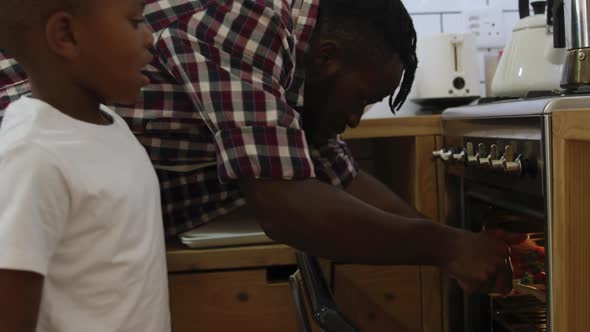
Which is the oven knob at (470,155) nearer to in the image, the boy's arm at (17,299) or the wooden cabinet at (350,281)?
the wooden cabinet at (350,281)

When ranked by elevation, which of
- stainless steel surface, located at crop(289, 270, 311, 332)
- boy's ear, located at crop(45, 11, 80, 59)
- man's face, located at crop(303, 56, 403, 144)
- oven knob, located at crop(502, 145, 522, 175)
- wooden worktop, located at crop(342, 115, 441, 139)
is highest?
boy's ear, located at crop(45, 11, 80, 59)

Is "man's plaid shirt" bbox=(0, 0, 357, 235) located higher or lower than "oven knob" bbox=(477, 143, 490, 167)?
higher

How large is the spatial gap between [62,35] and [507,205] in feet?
2.05

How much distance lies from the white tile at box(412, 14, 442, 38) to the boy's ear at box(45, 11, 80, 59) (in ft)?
4.32

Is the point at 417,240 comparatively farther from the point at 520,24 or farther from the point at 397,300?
the point at 520,24

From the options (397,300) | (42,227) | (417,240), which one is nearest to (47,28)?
(42,227)

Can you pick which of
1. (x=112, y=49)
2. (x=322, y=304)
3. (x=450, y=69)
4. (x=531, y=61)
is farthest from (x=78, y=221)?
(x=450, y=69)

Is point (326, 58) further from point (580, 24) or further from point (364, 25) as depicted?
point (580, 24)

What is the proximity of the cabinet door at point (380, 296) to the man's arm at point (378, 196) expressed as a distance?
12 cm

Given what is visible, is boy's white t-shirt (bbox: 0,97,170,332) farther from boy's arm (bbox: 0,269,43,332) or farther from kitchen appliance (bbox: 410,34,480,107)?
kitchen appliance (bbox: 410,34,480,107)

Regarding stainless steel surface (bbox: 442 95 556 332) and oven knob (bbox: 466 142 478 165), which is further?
oven knob (bbox: 466 142 478 165)

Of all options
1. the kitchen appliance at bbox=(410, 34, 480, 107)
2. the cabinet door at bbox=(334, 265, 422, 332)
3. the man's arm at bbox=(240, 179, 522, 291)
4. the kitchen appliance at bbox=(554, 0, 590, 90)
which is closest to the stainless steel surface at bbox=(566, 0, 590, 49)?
the kitchen appliance at bbox=(554, 0, 590, 90)

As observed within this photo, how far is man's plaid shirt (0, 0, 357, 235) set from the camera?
2.62 ft

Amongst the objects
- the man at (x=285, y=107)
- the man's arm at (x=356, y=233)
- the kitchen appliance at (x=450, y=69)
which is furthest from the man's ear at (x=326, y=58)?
the kitchen appliance at (x=450, y=69)
